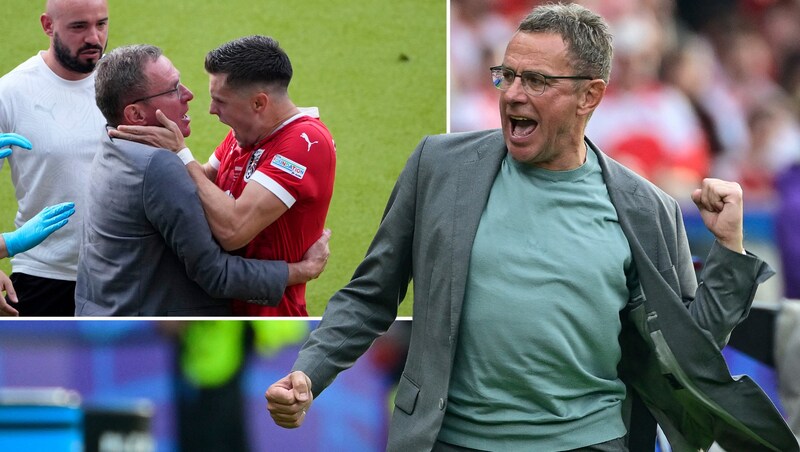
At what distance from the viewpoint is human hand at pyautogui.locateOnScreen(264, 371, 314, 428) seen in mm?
2311

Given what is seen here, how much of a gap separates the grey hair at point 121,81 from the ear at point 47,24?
0.54m

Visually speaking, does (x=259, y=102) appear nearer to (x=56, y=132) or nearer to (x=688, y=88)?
(x=56, y=132)

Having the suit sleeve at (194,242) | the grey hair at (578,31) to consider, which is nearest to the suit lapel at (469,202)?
the grey hair at (578,31)

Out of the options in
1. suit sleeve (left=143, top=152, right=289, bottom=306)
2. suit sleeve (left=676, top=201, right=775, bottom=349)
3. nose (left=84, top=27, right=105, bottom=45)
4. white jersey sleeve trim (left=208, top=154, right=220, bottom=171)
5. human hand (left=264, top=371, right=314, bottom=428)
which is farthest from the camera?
nose (left=84, top=27, right=105, bottom=45)

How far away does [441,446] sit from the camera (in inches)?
95.7

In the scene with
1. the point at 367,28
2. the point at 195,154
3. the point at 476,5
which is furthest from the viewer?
the point at 367,28

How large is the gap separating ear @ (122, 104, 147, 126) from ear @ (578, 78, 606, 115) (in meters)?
1.60

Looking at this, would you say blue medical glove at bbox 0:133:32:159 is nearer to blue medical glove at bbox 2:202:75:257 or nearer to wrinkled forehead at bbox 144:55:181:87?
blue medical glove at bbox 2:202:75:257

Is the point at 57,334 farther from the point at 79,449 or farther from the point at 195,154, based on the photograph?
the point at 195,154

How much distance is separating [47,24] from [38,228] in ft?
2.48

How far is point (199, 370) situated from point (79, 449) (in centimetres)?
48

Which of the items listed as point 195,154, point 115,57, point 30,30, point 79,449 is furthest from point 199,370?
point 30,30

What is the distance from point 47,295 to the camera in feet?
13.3

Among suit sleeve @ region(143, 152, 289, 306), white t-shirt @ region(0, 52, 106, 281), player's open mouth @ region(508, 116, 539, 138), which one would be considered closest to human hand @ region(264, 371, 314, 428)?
player's open mouth @ region(508, 116, 539, 138)
